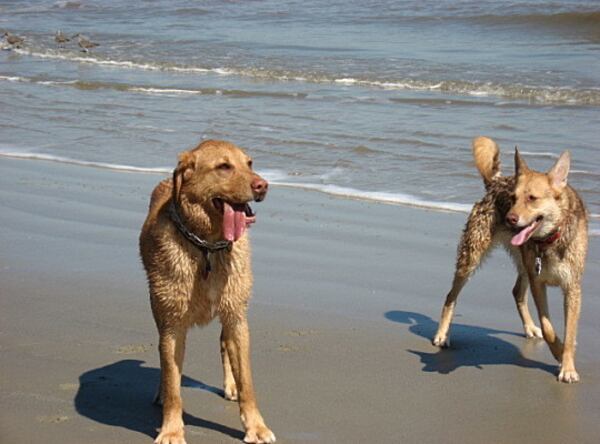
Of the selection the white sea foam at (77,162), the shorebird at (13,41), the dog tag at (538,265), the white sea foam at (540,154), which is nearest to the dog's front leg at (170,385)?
the dog tag at (538,265)

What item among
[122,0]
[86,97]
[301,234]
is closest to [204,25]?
[122,0]

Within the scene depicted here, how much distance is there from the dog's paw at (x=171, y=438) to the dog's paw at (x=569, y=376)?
7.70ft

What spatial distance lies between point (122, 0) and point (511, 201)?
32.9 m

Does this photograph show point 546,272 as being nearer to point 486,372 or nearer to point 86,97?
point 486,372

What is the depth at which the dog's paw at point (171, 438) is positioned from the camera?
16.7 feet

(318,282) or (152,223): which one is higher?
(152,223)

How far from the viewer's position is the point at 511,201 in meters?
6.72

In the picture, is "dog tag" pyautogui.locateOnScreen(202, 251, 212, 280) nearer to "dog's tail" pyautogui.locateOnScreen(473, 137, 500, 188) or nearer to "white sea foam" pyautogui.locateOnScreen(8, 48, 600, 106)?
"dog's tail" pyautogui.locateOnScreen(473, 137, 500, 188)

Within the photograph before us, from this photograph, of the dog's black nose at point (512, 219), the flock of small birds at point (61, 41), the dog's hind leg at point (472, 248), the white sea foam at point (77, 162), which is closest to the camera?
the dog's black nose at point (512, 219)

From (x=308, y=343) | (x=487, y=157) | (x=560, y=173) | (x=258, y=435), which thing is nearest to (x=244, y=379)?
(x=258, y=435)

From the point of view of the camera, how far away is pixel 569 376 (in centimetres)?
624

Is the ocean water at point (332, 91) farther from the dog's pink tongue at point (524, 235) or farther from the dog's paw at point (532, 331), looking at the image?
the dog's pink tongue at point (524, 235)

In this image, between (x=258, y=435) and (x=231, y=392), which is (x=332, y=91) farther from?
(x=258, y=435)

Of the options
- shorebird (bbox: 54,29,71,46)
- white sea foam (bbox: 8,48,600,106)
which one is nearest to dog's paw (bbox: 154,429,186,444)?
white sea foam (bbox: 8,48,600,106)
